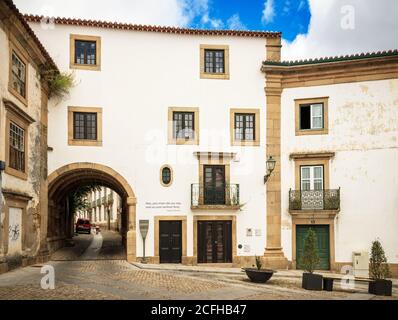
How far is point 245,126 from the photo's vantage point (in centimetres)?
2259

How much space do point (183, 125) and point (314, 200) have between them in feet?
21.7

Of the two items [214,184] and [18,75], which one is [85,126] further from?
[214,184]

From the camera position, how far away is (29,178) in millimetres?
18516

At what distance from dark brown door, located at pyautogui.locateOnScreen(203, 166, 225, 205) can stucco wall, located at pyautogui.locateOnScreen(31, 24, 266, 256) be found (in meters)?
0.50

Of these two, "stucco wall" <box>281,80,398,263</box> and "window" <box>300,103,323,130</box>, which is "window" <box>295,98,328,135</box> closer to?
"window" <box>300,103,323,130</box>

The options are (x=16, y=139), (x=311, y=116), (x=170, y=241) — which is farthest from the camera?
(x=311, y=116)

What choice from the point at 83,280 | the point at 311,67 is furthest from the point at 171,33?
the point at 83,280

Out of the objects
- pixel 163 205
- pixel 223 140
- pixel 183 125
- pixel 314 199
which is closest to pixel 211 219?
pixel 163 205

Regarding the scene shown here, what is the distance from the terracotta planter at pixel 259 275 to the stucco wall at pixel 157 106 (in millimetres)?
4703

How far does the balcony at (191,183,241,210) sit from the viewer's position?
21.7 meters

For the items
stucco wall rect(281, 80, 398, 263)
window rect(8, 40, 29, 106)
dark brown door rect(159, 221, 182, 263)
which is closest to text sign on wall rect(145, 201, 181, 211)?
dark brown door rect(159, 221, 182, 263)

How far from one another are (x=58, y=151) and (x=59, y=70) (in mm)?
3443

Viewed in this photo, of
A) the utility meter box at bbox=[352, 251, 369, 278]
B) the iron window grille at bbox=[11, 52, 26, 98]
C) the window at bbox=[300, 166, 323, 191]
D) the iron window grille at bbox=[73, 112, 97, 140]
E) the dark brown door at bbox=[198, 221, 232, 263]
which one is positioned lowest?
the utility meter box at bbox=[352, 251, 369, 278]
